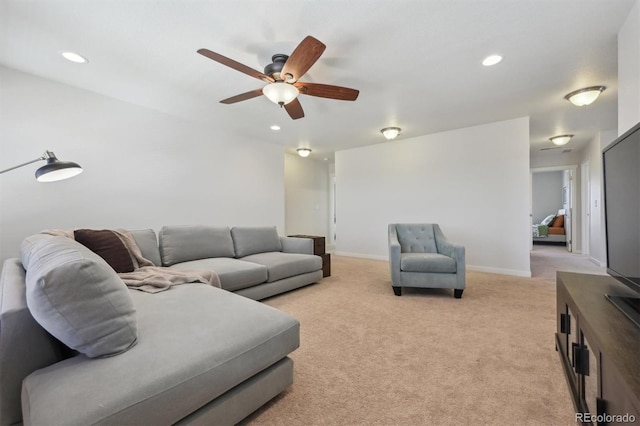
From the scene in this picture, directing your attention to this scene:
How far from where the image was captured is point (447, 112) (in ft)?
12.1

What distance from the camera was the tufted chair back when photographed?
3.61 metres

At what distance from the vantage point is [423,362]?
1.72 meters

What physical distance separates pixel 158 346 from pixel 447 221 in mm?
4643

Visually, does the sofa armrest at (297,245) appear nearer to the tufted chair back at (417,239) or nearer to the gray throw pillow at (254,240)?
the gray throw pillow at (254,240)

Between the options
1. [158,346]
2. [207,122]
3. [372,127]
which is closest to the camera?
[158,346]

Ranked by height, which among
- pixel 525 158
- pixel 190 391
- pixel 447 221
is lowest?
pixel 190 391

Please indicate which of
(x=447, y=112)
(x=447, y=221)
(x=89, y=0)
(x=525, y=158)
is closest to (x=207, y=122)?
(x=89, y=0)

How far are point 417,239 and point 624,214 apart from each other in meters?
2.42

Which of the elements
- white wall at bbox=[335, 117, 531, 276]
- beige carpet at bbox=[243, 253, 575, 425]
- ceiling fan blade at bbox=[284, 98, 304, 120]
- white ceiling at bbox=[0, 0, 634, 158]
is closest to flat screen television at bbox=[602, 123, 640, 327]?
beige carpet at bbox=[243, 253, 575, 425]

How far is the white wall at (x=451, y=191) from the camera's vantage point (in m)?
4.00

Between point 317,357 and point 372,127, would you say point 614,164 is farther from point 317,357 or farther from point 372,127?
point 372,127

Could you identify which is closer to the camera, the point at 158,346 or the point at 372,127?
the point at 158,346

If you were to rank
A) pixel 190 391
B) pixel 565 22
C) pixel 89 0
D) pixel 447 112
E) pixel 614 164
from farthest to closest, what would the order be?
pixel 447 112 → pixel 565 22 → pixel 89 0 → pixel 614 164 → pixel 190 391

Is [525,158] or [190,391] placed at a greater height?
[525,158]
